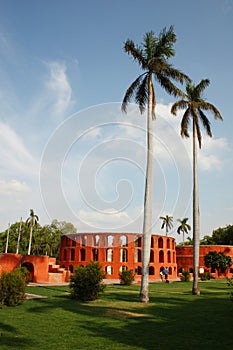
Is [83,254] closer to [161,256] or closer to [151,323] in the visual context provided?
[161,256]

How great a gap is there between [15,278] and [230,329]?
7.89m

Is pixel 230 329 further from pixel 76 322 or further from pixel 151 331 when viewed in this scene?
pixel 76 322

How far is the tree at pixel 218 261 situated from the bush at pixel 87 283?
3488cm

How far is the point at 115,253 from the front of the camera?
46.2 metres

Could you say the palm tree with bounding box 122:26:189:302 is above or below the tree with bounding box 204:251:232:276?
above

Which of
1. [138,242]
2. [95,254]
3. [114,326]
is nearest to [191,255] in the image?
[138,242]

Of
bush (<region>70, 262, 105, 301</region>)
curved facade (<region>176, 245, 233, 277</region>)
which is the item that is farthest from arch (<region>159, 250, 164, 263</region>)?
bush (<region>70, 262, 105, 301</region>)

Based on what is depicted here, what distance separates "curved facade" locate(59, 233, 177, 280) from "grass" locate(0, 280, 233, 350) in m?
32.9

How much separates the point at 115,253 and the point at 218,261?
14.1 metres

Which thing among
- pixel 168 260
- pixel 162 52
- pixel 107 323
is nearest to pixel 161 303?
pixel 107 323

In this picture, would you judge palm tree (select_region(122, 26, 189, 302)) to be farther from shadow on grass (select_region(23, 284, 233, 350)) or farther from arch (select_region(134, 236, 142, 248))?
arch (select_region(134, 236, 142, 248))

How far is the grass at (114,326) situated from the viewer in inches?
287

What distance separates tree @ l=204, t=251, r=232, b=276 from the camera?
151 feet

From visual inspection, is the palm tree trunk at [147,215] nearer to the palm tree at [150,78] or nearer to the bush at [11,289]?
the palm tree at [150,78]
